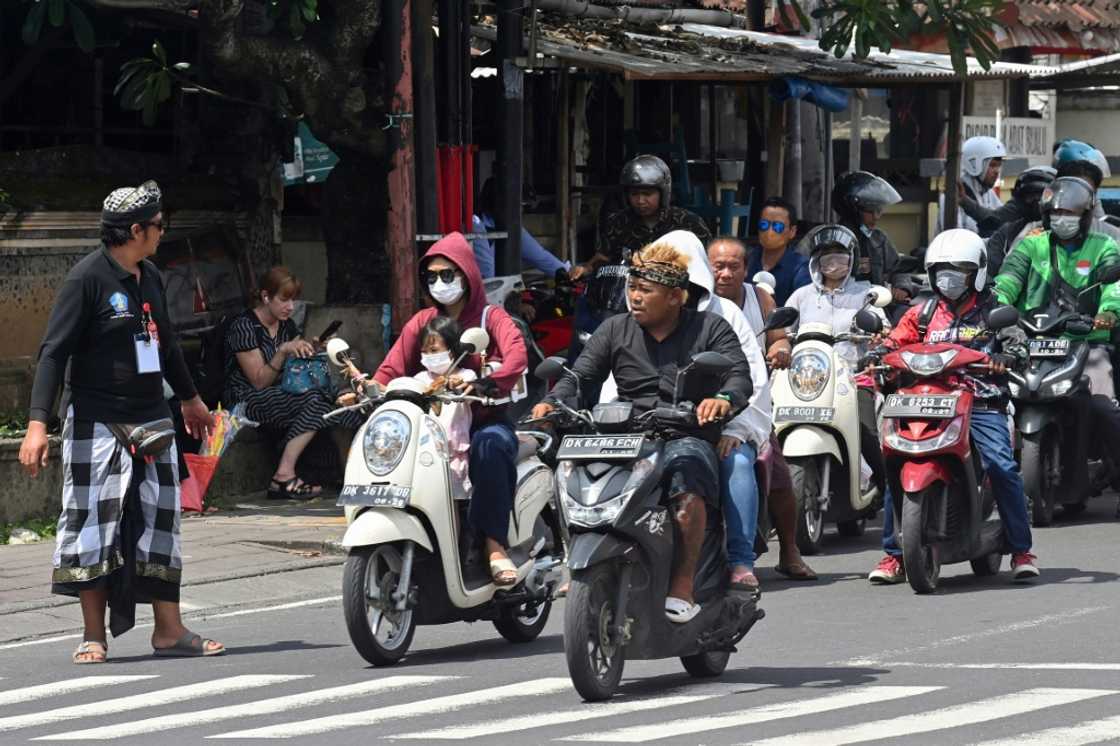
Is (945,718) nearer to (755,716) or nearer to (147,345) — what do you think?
(755,716)

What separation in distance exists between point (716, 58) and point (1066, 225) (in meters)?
5.18

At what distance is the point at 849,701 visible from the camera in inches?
314

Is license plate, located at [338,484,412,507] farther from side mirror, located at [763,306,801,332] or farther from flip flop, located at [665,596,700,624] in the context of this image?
side mirror, located at [763,306,801,332]

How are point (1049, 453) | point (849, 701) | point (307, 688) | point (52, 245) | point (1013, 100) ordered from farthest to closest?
point (1013, 100) < point (52, 245) < point (1049, 453) < point (307, 688) < point (849, 701)

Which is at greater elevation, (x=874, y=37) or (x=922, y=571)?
(x=874, y=37)

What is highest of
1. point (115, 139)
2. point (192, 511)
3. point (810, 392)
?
point (115, 139)

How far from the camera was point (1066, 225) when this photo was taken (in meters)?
13.7

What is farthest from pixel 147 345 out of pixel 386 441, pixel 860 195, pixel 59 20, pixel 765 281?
pixel 860 195

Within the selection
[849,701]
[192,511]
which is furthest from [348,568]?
[192,511]

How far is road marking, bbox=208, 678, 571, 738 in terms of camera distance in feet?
25.3

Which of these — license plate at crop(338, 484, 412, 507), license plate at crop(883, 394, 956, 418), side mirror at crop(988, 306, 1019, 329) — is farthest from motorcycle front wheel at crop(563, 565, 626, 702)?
side mirror at crop(988, 306, 1019, 329)

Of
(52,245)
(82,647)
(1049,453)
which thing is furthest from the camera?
(52,245)

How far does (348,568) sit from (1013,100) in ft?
68.9

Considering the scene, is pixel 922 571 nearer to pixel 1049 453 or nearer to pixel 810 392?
pixel 810 392
